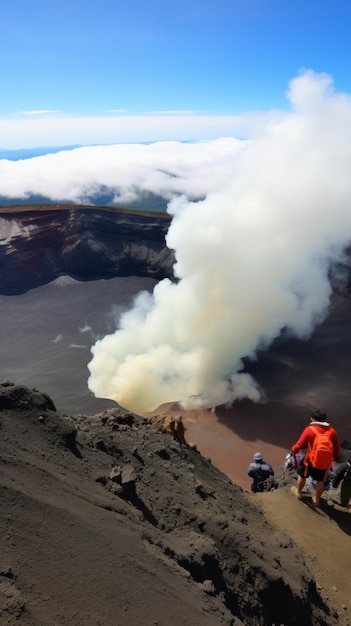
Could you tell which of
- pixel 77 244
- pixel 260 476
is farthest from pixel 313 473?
pixel 77 244

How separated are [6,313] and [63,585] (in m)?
28.8

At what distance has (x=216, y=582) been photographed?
5090mm

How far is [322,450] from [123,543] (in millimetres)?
3644

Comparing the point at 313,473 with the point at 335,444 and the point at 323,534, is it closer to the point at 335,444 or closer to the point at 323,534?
the point at 335,444

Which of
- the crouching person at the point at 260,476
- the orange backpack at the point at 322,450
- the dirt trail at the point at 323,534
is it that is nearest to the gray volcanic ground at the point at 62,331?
the crouching person at the point at 260,476

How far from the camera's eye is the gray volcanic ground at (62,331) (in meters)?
20.2

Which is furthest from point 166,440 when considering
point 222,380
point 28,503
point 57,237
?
point 57,237

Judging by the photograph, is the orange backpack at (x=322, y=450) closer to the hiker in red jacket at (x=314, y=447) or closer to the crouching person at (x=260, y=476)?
the hiker in red jacket at (x=314, y=447)

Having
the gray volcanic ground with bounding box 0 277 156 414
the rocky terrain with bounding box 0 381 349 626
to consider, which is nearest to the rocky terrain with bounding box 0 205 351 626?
the rocky terrain with bounding box 0 381 349 626

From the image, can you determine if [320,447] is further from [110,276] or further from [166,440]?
[110,276]

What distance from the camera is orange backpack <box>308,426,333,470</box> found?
6.88 meters

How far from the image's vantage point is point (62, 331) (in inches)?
1063

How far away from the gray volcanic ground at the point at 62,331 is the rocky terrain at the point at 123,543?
1077cm

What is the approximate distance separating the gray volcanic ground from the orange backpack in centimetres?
1146
